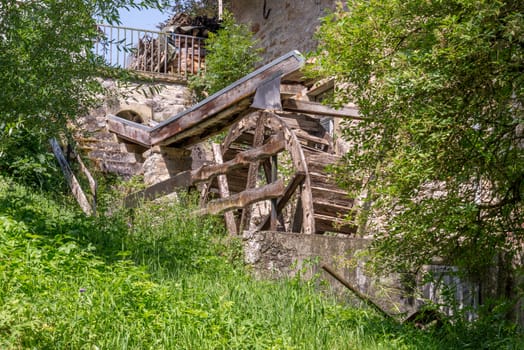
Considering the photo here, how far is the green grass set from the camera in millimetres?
4203

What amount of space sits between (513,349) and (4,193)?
5.65 meters

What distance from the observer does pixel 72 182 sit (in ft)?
31.8

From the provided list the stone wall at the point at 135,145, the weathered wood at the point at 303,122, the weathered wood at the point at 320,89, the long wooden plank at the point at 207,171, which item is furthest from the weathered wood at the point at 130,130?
the weathered wood at the point at 320,89

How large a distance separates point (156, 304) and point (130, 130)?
24.5 ft

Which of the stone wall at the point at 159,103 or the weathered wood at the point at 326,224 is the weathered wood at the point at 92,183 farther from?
the stone wall at the point at 159,103

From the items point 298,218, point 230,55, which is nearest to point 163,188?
point 298,218

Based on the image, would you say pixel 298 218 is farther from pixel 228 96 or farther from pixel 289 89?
pixel 228 96

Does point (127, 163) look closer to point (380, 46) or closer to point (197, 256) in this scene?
point (197, 256)

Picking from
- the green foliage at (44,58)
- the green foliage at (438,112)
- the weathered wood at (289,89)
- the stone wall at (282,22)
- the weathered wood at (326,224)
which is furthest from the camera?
the stone wall at (282,22)

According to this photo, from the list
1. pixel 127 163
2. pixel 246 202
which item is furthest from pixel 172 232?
pixel 127 163

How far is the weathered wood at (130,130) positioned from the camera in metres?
11.4

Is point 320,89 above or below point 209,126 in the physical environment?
above

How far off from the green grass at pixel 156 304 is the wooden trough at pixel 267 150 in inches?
81.1

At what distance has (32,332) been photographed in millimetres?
3965
